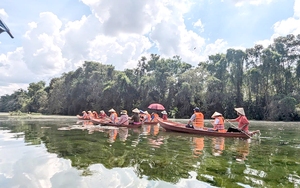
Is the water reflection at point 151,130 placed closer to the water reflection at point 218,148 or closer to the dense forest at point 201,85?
the water reflection at point 218,148

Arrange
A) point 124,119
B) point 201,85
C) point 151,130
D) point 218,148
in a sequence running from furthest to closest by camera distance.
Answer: point 201,85 < point 124,119 < point 151,130 < point 218,148

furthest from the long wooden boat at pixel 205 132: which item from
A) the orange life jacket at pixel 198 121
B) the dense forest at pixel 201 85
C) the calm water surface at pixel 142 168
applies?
the dense forest at pixel 201 85

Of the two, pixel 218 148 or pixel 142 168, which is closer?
pixel 142 168

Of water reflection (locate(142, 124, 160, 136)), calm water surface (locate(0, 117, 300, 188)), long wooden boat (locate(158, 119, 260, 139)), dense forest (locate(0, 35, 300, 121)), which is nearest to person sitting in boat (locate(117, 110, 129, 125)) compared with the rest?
water reflection (locate(142, 124, 160, 136))

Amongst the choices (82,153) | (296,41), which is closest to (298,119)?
(296,41)

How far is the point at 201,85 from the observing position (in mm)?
34875

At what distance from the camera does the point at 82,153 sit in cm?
669

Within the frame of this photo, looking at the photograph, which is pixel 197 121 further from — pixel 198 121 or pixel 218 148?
pixel 218 148

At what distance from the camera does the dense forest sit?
31047 mm

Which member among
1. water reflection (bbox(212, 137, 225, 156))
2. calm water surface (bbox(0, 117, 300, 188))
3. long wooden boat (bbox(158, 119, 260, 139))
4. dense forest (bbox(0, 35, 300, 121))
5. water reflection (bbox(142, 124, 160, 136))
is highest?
dense forest (bbox(0, 35, 300, 121))

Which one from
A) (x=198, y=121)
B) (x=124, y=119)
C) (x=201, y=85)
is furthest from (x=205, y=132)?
(x=201, y=85)

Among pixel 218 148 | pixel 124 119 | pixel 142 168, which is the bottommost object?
pixel 142 168

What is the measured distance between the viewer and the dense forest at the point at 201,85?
31.0m

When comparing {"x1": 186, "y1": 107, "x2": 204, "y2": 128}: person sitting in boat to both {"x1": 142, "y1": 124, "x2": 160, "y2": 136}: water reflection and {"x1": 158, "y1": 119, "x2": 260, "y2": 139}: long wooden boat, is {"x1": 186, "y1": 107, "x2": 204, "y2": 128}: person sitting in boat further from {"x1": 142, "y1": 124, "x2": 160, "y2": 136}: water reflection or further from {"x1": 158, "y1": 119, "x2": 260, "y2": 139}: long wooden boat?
{"x1": 142, "y1": 124, "x2": 160, "y2": 136}: water reflection
